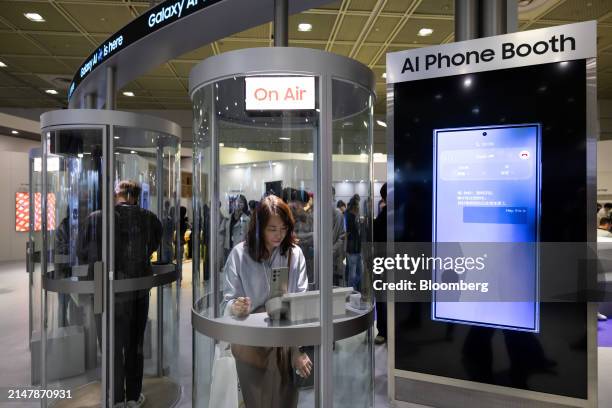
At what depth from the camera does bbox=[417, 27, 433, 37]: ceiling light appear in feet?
21.5

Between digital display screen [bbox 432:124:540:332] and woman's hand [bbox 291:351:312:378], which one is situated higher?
→ digital display screen [bbox 432:124:540:332]

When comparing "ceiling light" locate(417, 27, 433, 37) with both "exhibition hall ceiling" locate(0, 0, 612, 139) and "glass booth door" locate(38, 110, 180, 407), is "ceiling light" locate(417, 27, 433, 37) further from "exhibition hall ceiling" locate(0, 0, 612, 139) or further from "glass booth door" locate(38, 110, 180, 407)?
"glass booth door" locate(38, 110, 180, 407)

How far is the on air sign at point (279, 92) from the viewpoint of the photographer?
6.81ft

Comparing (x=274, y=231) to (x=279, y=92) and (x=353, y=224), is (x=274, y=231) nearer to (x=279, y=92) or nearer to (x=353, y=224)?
(x=353, y=224)

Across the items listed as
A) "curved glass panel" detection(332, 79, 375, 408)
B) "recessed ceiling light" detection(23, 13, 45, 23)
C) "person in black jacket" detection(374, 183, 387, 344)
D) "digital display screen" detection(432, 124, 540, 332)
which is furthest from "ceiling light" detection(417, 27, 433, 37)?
"recessed ceiling light" detection(23, 13, 45, 23)

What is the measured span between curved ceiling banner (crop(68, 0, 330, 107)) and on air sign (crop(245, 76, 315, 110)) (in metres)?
0.71

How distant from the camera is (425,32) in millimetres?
6660

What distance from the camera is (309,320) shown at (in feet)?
7.11

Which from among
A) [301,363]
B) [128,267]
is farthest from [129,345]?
[301,363]

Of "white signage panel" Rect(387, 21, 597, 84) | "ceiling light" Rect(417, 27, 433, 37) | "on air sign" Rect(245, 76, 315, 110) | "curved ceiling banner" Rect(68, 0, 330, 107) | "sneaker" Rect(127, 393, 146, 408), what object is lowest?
"sneaker" Rect(127, 393, 146, 408)

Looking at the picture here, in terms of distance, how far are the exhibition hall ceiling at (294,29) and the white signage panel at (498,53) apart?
2584mm

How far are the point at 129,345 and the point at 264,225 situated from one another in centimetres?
189

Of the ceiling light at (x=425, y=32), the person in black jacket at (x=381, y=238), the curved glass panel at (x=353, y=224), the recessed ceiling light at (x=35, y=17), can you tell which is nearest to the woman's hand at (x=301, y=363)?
the curved glass panel at (x=353, y=224)

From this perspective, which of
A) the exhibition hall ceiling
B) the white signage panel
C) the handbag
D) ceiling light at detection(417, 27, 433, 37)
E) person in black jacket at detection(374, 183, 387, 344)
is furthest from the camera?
ceiling light at detection(417, 27, 433, 37)
